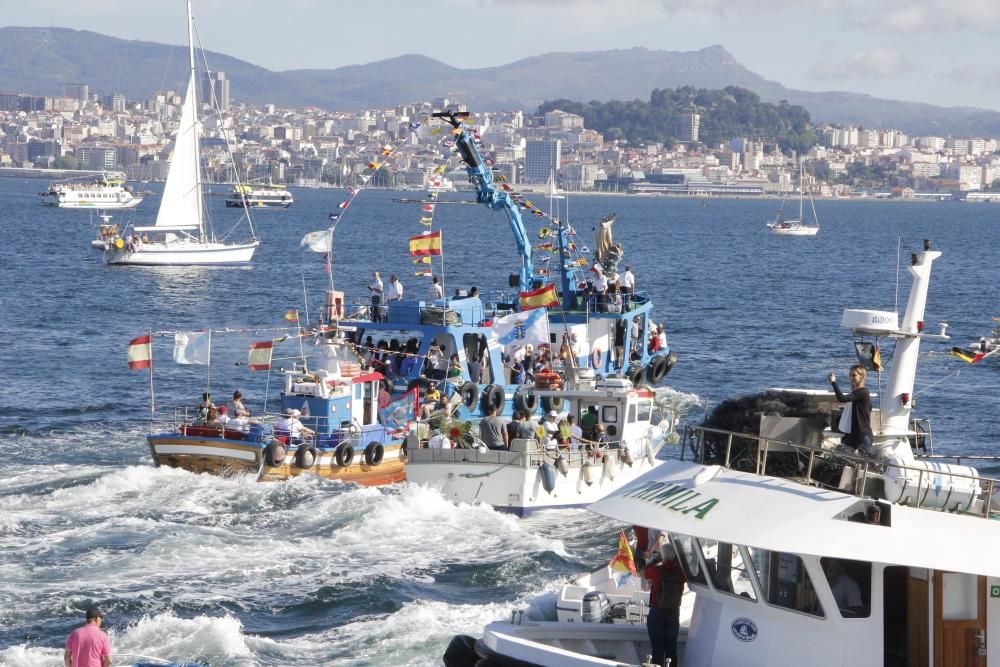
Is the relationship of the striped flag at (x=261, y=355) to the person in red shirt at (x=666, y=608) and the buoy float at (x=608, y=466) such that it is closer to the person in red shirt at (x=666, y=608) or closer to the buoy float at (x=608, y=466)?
the buoy float at (x=608, y=466)

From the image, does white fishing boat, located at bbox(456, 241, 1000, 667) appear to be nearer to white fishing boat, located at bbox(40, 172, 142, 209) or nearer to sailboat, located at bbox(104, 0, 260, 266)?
sailboat, located at bbox(104, 0, 260, 266)

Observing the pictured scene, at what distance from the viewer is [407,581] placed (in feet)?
80.4

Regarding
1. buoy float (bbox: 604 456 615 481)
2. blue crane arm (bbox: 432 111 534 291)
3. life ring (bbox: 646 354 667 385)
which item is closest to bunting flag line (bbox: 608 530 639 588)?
buoy float (bbox: 604 456 615 481)

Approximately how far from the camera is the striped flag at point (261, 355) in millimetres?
31438

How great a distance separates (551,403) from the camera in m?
32.5

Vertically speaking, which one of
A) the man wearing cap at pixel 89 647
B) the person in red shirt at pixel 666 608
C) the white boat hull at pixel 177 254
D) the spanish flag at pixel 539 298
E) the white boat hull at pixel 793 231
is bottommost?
the white boat hull at pixel 793 231

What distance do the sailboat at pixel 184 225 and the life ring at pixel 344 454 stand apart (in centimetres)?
6250

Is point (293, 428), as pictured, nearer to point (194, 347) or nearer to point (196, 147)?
point (194, 347)

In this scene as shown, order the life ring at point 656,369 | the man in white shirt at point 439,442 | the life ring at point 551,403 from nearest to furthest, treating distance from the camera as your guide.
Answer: the man in white shirt at point 439,442
the life ring at point 551,403
the life ring at point 656,369

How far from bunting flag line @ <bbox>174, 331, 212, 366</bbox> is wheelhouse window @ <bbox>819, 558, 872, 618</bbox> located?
774 inches

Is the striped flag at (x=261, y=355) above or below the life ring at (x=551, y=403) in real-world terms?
above

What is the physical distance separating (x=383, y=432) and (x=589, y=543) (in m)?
6.16

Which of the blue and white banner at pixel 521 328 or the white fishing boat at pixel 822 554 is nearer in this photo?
the white fishing boat at pixel 822 554

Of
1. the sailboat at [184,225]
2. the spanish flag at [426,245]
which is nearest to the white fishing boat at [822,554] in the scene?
the spanish flag at [426,245]
